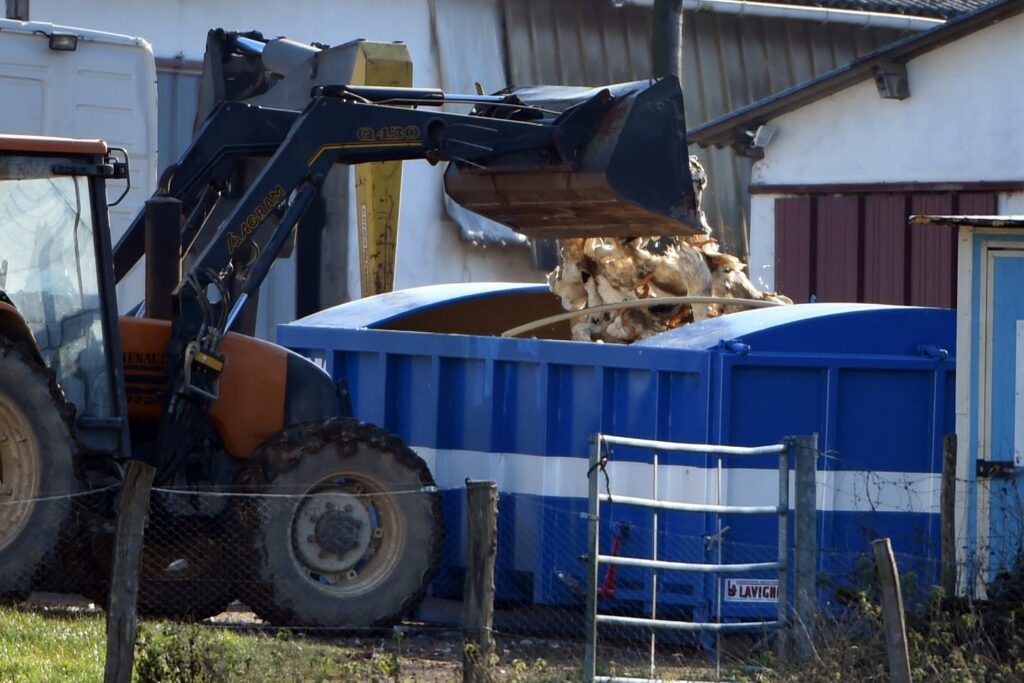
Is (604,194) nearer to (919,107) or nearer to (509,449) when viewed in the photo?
(509,449)

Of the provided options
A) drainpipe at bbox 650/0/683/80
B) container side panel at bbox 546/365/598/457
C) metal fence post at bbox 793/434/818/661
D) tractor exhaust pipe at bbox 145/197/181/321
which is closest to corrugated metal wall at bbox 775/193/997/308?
drainpipe at bbox 650/0/683/80

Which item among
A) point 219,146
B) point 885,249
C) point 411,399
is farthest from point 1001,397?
point 885,249

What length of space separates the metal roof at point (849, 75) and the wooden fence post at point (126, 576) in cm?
1032

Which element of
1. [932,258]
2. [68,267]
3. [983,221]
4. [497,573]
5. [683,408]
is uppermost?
[932,258]

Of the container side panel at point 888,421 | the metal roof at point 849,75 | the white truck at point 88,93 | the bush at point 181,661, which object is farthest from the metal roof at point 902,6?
the bush at point 181,661

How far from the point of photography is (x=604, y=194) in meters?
9.90

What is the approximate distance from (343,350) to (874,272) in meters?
7.31

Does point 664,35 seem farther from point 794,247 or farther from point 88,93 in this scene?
point 88,93

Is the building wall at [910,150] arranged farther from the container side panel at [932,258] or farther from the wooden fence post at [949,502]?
the wooden fence post at [949,502]

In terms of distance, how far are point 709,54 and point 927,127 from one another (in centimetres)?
492

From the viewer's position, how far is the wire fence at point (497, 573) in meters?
8.22

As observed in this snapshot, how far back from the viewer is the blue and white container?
29.9ft

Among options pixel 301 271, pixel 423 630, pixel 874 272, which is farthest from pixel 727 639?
pixel 301 271

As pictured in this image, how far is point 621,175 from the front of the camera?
32.2ft
